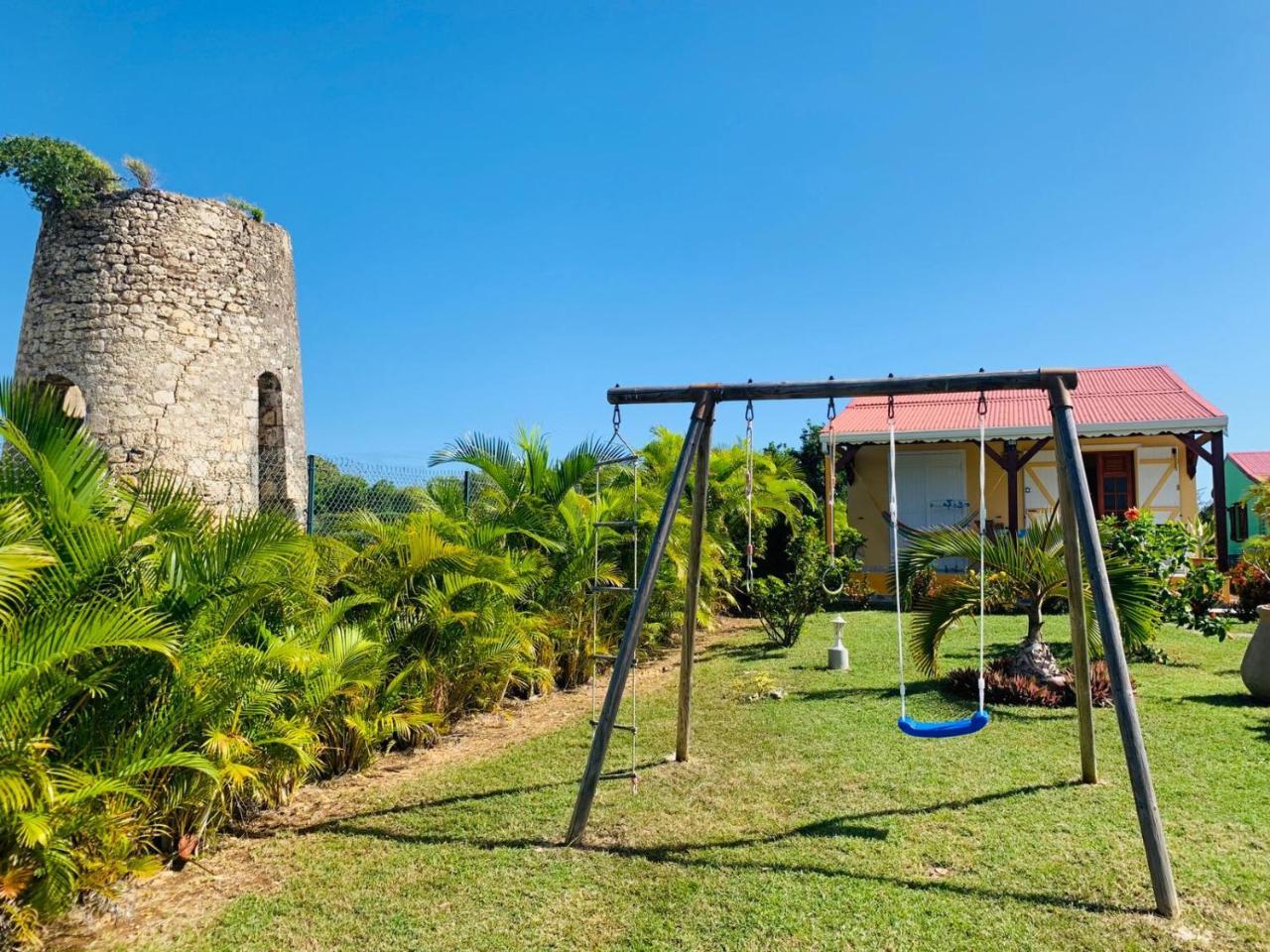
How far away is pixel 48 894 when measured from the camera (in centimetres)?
311

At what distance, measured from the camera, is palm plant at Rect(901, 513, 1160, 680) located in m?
6.65

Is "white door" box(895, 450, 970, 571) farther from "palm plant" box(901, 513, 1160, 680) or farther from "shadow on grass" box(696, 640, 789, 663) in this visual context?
"palm plant" box(901, 513, 1160, 680)

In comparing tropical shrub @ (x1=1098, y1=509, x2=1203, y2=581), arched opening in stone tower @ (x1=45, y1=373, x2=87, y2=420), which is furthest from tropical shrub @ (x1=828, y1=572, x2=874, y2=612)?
arched opening in stone tower @ (x1=45, y1=373, x2=87, y2=420)

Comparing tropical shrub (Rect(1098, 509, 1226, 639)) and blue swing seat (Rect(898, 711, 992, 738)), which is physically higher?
tropical shrub (Rect(1098, 509, 1226, 639))

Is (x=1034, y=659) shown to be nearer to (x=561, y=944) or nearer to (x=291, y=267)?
(x=561, y=944)

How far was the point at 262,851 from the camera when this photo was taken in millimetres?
4246

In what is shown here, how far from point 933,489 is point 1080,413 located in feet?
9.88

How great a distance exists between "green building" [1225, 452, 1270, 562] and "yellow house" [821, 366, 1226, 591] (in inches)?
326

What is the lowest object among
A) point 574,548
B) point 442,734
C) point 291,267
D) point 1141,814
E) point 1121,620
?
point 442,734

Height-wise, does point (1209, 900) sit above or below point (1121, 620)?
below

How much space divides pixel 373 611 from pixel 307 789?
126 cm

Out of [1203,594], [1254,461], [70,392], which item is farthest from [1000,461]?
[1254,461]

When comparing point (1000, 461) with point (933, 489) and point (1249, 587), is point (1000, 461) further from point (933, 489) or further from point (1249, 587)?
point (1249, 587)

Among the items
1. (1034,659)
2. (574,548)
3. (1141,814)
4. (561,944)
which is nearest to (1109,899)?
(1141,814)
